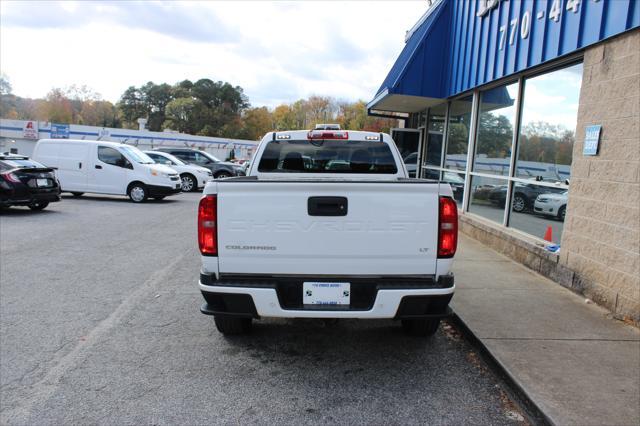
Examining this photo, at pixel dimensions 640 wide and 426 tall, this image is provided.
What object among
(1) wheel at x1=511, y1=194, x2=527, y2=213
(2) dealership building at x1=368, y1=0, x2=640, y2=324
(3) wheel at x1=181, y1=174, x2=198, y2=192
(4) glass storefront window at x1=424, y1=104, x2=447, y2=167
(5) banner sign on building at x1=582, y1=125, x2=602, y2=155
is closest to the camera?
(2) dealership building at x1=368, y1=0, x2=640, y2=324

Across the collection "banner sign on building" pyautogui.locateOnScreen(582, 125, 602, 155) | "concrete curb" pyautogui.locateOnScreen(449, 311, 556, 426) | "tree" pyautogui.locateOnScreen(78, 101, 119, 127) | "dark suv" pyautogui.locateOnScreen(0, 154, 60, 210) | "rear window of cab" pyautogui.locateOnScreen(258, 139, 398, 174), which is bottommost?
"concrete curb" pyautogui.locateOnScreen(449, 311, 556, 426)

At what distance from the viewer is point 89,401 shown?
3219 millimetres

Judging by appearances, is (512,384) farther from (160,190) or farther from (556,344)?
(160,190)

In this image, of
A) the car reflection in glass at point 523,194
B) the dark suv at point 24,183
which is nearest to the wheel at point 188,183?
the dark suv at point 24,183

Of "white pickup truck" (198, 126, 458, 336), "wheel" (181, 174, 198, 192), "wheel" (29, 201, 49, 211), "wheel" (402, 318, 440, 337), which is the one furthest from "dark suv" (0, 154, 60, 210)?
"wheel" (402, 318, 440, 337)

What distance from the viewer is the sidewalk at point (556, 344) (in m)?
3.17

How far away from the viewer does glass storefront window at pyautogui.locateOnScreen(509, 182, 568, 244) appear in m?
6.62

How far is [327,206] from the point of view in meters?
3.43

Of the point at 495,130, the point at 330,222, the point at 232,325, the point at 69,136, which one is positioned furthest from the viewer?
the point at 69,136

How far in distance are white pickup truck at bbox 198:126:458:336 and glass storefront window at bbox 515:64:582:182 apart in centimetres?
402

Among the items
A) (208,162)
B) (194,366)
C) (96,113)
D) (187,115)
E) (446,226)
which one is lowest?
(194,366)

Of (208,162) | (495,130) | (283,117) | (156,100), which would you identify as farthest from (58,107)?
(495,130)

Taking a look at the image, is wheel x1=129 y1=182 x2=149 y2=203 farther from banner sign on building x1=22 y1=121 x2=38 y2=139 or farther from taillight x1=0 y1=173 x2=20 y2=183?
banner sign on building x1=22 y1=121 x2=38 y2=139

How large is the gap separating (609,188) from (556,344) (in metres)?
2.12
